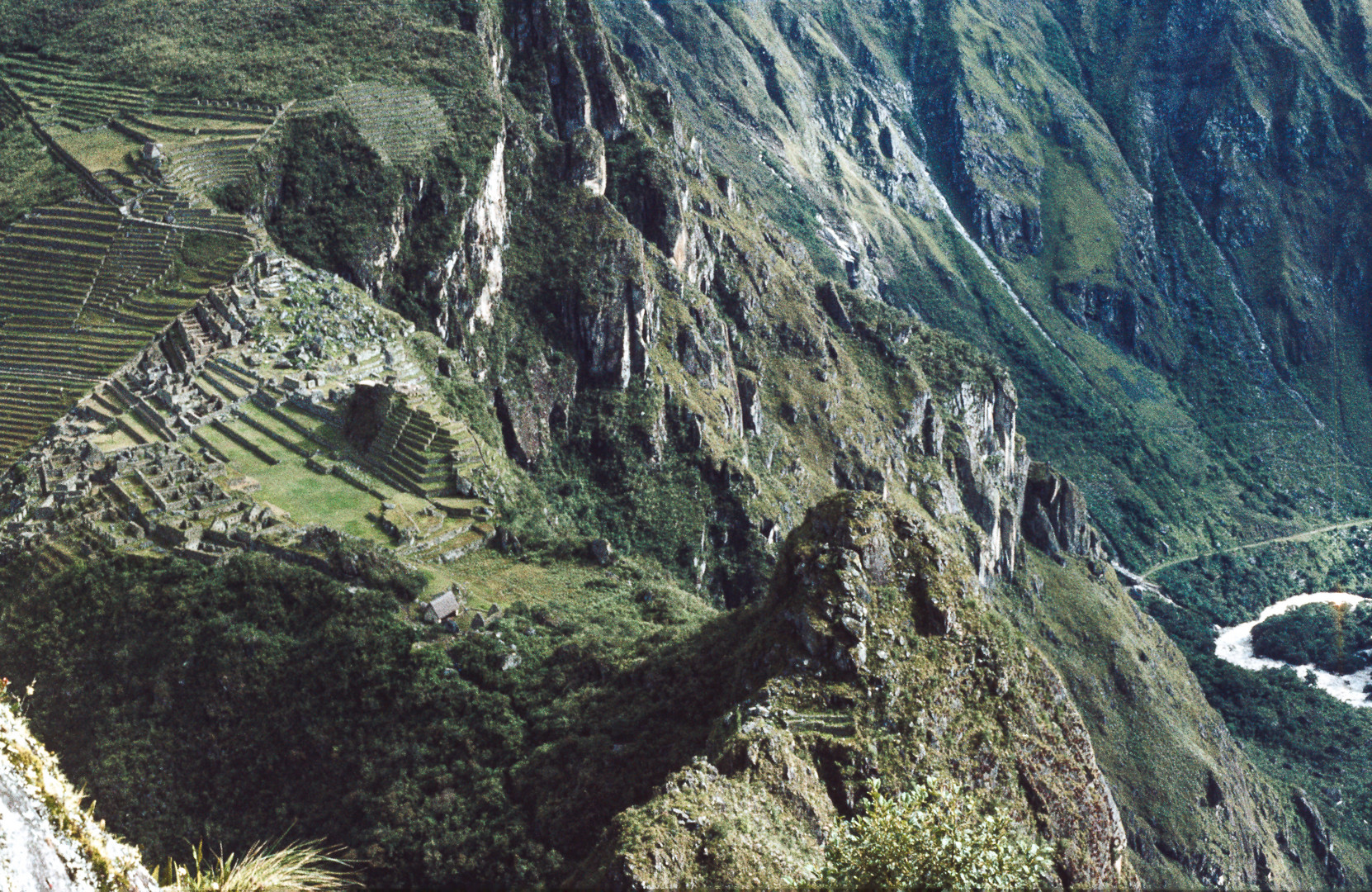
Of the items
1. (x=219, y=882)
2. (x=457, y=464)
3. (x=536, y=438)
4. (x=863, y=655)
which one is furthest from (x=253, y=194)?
(x=219, y=882)

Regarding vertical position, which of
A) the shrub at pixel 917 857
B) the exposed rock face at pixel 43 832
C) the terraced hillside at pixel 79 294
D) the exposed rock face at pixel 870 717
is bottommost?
the terraced hillside at pixel 79 294

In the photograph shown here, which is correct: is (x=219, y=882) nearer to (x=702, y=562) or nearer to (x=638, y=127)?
(x=702, y=562)

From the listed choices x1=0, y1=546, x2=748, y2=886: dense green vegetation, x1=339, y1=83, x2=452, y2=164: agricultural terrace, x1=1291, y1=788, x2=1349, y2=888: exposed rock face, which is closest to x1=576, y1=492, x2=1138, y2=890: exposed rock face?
x1=0, y1=546, x2=748, y2=886: dense green vegetation

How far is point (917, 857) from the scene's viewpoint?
91.4 feet

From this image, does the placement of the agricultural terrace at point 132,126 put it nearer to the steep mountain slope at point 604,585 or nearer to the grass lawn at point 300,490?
the steep mountain slope at point 604,585

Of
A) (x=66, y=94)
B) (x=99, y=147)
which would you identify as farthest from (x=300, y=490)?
(x=66, y=94)

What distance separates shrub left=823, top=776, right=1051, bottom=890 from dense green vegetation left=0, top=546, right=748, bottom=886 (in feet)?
51.3

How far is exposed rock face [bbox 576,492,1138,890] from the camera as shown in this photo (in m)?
37.4

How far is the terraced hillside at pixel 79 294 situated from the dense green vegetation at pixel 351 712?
21.0 meters

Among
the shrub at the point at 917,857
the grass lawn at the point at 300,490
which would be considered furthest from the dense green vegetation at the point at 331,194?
the shrub at the point at 917,857

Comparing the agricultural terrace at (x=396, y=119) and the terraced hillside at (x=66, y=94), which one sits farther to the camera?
the agricultural terrace at (x=396, y=119)

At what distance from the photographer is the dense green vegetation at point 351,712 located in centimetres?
4678

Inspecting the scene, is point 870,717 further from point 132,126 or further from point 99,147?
point 132,126

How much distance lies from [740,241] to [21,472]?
120485mm
